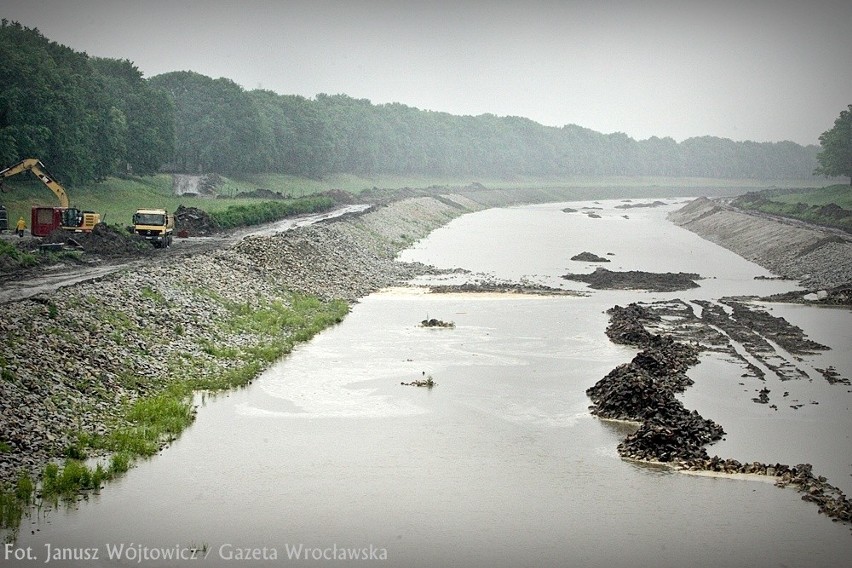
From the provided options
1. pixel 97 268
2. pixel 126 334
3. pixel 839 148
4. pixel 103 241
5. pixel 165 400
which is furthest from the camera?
pixel 839 148

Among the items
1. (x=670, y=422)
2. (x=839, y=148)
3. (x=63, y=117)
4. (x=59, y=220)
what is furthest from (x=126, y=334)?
(x=839, y=148)

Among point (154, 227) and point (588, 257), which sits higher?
point (154, 227)

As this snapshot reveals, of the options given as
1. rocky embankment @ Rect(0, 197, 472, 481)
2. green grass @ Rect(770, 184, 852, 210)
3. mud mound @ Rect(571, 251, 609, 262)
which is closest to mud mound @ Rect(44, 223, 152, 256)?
rocky embankment @ Rect(0, 197, 472, 481)

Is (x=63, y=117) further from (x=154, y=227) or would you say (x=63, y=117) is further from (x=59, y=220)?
(x=154, y=227)

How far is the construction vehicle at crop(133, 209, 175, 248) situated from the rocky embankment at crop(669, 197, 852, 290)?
4180 cm

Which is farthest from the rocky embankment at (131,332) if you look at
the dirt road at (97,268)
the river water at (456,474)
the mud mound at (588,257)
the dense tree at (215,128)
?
the dense tree at (215,128)

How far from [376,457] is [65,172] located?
64.1 meters

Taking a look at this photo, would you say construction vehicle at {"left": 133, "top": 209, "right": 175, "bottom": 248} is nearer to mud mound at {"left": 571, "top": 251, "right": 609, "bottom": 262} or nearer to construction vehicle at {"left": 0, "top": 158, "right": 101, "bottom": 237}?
construction vehicle at {"left": 0, "top": 158, "right": 101, "bottom": 237}

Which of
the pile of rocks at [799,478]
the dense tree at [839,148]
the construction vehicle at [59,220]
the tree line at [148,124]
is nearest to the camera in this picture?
the pile of rocks at [799,478]

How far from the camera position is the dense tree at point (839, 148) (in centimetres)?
14375

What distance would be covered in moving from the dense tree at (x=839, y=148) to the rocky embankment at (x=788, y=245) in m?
35.1

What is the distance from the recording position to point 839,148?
145 metres

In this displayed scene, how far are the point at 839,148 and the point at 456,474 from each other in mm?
138617

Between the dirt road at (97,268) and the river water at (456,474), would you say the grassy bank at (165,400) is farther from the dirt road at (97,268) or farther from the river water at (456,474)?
the dirt road at (97,268)
